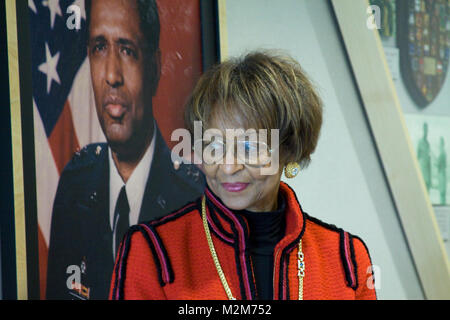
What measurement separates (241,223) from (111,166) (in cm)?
62

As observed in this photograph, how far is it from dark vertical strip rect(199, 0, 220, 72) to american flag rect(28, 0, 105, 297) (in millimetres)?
465

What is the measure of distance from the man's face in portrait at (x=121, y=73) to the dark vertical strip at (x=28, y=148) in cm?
21

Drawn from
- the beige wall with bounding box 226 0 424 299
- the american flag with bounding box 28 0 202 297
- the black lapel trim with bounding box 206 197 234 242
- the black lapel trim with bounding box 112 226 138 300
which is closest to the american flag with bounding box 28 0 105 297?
the american flag with bounding box 28 0 202 297

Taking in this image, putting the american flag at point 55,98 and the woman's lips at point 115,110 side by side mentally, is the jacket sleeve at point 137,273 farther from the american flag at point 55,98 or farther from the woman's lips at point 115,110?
the woman's lips at point 115,110

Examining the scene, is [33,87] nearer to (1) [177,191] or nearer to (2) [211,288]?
(1) [177,191]

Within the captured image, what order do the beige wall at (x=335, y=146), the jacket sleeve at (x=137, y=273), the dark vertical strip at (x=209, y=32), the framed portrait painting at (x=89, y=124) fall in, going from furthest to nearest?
the beige wall at (x=335, y=146), the dark vertical strip at (x=209, y=32), the framed portrait painting at (x=89, y=124), the jacket sleeve at (x=137, y=273)

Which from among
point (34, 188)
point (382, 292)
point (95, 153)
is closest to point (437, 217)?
point (382, 292)

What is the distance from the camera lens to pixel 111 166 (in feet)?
6.56

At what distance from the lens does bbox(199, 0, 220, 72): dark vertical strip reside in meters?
2.22

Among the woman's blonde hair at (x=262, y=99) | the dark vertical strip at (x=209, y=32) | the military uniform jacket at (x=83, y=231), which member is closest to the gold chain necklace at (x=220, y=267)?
the woman's blonde hair at (x=262, y=99)

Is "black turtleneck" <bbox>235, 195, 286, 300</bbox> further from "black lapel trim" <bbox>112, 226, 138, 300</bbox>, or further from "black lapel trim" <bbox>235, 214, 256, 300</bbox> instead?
"black lapel trim" <bbox>112, 226, 138, 300</bbox>

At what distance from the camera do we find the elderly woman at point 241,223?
4.93ft

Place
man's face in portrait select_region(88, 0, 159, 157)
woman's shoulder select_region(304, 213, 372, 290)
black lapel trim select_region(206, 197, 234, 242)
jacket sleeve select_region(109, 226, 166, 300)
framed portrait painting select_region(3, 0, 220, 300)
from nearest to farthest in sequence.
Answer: jacket sleeve select_region(109, 226, 166, 300)
black lapel trim select_region(206, 197, 234, 242)
woman's shoulder select_region(304, 213, 372, 290)
framed portrait painting select_region(3, 0, 220, 300)
man's face in portrait select_region(88, 0, 159, 157)

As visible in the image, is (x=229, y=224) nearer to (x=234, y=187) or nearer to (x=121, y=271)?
(x=234, y=187)
